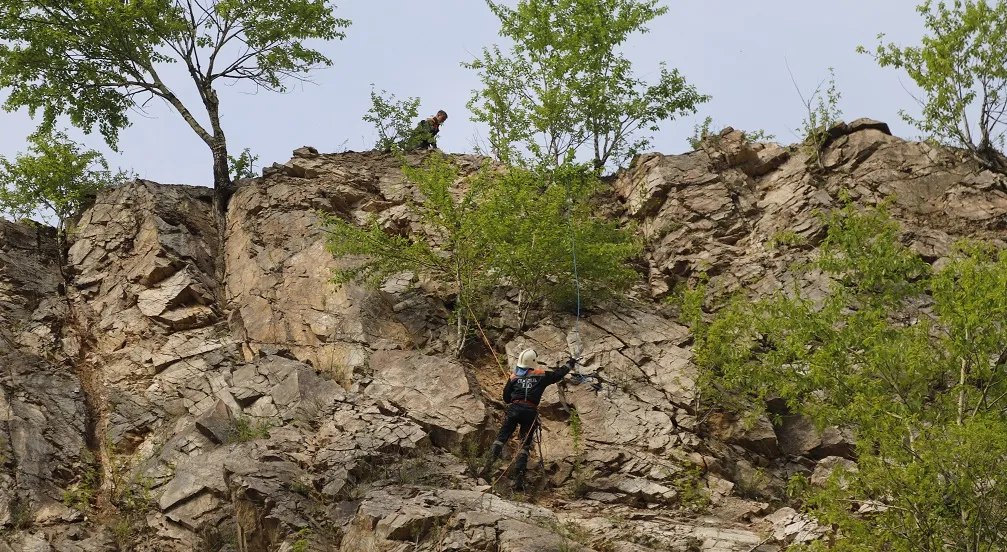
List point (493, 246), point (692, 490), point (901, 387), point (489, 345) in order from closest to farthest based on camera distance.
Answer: point (901, 387), point (692, 490), point (489, 345), point (493, 246)

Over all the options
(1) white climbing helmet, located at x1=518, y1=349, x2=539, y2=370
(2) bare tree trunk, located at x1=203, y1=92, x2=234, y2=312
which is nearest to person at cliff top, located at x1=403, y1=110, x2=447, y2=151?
(2) bare tree trunk, located at x1=203, y1=92, x2=234, y2=312

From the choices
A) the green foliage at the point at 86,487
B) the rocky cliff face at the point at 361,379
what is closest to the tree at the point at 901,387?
the rocky cliff face at the point at 361,379

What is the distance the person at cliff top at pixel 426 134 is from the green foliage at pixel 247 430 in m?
9.96

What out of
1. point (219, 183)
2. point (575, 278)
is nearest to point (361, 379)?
point (575, 278)

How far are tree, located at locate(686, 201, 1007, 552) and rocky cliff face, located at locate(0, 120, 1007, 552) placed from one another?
5.52ft

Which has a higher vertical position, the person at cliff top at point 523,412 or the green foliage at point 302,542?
the person at cliff top at point 523,412

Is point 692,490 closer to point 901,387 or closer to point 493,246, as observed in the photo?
point 901,387

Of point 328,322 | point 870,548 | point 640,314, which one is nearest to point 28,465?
point 328,322

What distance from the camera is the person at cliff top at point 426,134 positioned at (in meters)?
25.2

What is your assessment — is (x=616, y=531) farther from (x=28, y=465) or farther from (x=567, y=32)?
(x=567, y=32)

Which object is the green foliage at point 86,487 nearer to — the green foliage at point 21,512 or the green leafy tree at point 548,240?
the green foliage at point 21,512

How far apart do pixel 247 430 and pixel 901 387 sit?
1014 centimetres

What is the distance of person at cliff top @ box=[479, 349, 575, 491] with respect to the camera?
629 inches

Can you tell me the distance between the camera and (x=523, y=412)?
16062 millimetres
